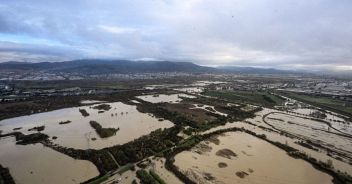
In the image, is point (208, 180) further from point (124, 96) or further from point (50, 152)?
point (124, 96)

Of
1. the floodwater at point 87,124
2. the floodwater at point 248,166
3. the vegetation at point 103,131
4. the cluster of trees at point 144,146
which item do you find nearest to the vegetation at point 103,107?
the floodwater at point 87,124

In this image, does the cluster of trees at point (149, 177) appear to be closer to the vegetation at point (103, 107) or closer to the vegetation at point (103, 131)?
the vegetation at point (103, 131)

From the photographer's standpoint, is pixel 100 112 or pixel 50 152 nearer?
pixel 50 152

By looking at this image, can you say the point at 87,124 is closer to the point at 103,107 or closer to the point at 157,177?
the point at 103,107

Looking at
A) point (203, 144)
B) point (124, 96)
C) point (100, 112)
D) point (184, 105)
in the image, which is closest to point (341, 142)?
point (203, 144)

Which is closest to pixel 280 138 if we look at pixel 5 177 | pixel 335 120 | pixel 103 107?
pixel 335 120

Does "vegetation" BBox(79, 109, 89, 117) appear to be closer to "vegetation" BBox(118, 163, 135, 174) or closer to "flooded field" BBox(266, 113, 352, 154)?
"vegetation" BBox(118, 163, 135, 174)
